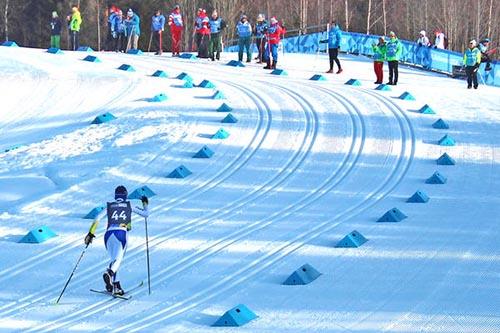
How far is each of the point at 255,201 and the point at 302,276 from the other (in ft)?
13.4

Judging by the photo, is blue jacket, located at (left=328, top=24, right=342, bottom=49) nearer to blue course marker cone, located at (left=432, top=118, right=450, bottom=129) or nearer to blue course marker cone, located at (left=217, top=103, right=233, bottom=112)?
blue course marker cone, located at (left=217, top=103, right=233, bottom=112)

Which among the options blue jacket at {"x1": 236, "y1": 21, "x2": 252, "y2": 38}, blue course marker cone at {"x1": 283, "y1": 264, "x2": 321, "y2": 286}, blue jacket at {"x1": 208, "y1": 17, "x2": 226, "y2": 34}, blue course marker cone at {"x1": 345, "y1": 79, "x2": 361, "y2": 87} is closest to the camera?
blue course marker cone at {"x1": 283, "y1": 264, "x2": 321, "y2": 286}

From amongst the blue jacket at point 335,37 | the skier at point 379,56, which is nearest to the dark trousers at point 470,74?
the skier at point 379,56

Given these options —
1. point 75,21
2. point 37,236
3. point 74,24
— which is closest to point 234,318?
point 37,236

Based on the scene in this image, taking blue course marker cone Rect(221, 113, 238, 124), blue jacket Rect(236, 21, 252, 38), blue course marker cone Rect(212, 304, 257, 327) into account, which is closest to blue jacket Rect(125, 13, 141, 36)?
blue jacket Rect(236, 21, 252, 38)

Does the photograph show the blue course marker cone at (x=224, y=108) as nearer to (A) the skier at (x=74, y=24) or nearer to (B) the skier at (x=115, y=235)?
(B) the skier at (x=115, y=235)

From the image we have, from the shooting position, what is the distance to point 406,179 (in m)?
18.5

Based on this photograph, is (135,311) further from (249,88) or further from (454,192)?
(249,88)

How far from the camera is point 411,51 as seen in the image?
35.9 m

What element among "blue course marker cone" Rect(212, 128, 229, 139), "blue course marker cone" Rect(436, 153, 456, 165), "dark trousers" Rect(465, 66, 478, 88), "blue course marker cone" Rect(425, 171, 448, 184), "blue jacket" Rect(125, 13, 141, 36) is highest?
"blue jacket" Rect(125, 13, 141, 36)

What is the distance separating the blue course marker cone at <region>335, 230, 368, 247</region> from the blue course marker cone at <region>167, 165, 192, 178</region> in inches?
181

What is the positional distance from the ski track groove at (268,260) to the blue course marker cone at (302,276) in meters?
0.60

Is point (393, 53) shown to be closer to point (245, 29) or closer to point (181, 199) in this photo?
point (245, 29)

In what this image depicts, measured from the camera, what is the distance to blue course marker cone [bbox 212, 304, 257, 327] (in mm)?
11672
